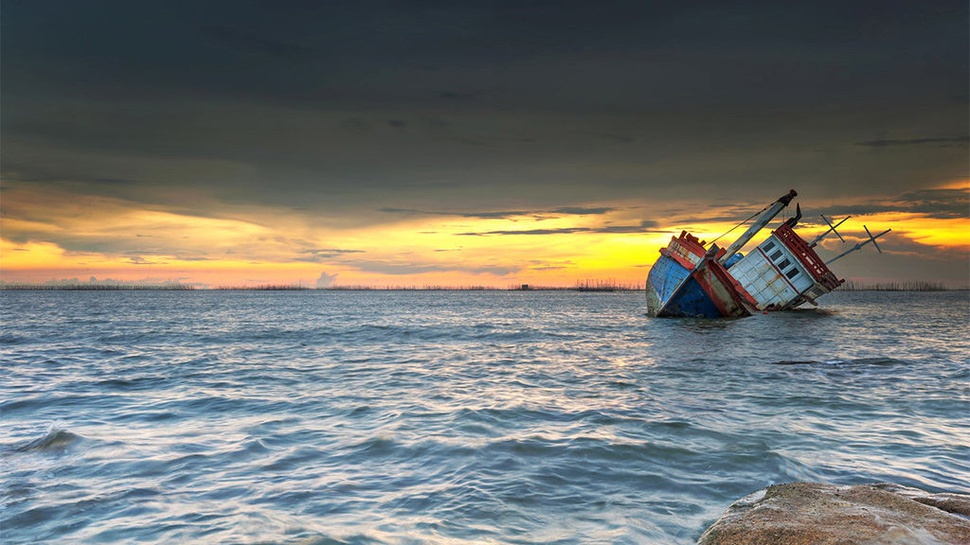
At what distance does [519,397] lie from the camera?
11516 millimetres

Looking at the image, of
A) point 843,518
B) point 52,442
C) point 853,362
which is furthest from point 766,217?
point 52,442

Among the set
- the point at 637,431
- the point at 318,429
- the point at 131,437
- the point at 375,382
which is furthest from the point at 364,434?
the point at 375,382

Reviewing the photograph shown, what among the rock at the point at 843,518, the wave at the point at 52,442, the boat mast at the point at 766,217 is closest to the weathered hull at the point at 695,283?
the boat mast at the point at 766,217

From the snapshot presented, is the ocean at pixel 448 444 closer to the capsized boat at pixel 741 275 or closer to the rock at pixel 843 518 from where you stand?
the rock at pixel 843 518

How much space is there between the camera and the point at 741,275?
39906 mm

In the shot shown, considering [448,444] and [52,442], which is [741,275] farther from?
[52,442]

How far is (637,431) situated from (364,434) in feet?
13.2

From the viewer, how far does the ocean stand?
5250 millimetres

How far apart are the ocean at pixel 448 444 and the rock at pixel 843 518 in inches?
25.3

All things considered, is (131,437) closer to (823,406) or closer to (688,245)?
(823,406)

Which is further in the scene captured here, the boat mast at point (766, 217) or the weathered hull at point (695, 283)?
the boat mast at point (766, 217)

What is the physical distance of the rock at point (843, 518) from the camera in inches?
149

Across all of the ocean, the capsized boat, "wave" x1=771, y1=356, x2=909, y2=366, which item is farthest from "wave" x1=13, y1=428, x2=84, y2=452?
the capsized boat

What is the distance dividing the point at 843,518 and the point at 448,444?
4844 millimetres
